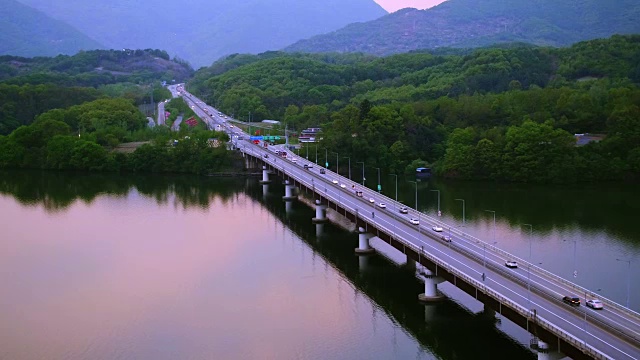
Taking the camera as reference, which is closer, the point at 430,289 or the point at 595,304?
the point at 595,304

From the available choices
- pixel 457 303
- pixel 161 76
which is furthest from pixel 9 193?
pixel 161 76

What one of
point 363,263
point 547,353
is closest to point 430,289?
point 363,263

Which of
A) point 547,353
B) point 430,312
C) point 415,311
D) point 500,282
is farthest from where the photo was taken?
point 415,311

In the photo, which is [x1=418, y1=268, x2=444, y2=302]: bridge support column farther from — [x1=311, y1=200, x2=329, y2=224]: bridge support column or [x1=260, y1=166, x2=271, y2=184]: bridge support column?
[x1=260, y1=166, x2=271, y2=184]: bridge support column

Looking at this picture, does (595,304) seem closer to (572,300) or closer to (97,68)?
(572,300)

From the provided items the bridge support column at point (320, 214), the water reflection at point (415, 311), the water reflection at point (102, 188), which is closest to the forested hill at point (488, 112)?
the water reflection at point (102, 188)
